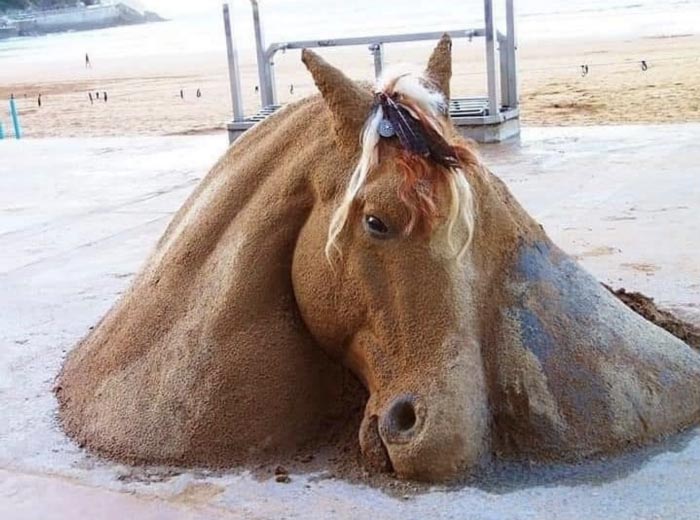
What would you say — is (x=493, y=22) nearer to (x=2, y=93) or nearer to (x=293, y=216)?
(x=293, y=216)

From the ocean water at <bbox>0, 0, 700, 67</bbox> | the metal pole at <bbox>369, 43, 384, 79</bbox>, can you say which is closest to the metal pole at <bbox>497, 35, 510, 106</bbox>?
the metal pole at <bbox>369, 43, 384, 79</bbox>


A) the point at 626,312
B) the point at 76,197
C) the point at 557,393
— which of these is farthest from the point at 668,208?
the point at 76,197

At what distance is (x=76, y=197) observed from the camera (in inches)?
372

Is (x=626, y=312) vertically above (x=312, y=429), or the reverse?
(x=626, y=312)

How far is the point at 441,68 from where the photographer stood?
3.43 meters

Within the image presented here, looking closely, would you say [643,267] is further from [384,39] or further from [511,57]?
[511,57]

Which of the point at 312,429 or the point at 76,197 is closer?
the point at 312,429

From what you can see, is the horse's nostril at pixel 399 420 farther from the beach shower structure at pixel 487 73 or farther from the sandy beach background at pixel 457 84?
the sandy beach background at pixel 457 84

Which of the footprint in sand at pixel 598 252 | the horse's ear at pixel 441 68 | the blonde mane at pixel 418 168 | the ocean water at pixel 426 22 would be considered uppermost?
the horse's ear at pixel 441 68

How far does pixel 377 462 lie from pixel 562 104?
1316 cm

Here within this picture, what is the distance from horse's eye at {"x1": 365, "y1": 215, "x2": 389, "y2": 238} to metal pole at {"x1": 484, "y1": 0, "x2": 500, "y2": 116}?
7695mm

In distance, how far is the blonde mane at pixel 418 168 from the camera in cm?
302

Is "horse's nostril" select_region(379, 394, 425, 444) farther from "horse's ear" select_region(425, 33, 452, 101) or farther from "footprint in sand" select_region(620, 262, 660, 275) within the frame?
"footprint in sand" select_region(620, 262, 660, 275)

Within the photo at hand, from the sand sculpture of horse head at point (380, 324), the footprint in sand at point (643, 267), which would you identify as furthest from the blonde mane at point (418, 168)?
the footprint in sand at point (643, 267)
